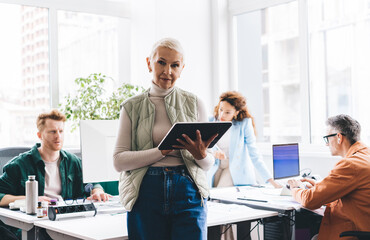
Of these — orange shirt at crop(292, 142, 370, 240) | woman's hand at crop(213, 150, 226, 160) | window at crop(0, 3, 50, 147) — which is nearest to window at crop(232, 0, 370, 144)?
woman's hand at crop(213, 150, 226, 160)

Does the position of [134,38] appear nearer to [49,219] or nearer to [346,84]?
[346,84]

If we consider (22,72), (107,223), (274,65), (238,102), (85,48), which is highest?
(85,48)

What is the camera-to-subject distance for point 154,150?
174 centimetres

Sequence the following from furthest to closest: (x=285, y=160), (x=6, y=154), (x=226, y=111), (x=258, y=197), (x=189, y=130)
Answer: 1. (x=226, y=111)
2. (x=285, y=160)
3. (x=6, y=154)
4. (x=258, y=197)
5. (x=189, y=130)

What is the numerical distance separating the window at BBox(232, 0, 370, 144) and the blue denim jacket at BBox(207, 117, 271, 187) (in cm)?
90

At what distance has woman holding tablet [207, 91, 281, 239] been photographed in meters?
3.88

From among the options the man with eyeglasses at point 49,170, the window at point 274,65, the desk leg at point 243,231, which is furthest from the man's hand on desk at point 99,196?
the window at point 274,65

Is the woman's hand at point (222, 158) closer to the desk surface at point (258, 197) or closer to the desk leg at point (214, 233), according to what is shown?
the desk surface at point (258, 197)

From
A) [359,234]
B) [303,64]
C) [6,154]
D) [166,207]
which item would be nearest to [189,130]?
[166,207]

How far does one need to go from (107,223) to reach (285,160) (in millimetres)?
1573

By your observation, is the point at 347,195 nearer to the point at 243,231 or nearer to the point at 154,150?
the point at 243,231

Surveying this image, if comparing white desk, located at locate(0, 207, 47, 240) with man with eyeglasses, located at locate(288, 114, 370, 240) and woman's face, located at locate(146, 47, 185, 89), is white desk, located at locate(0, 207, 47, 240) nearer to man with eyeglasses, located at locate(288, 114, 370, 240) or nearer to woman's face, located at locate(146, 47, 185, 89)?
woman's face, located at locate(146, 47, 185, 89)

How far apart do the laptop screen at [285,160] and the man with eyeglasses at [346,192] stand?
2.01ft

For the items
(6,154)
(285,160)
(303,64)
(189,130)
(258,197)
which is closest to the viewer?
(189,130)
